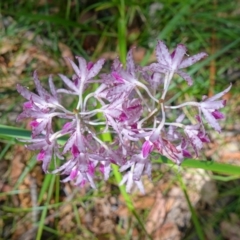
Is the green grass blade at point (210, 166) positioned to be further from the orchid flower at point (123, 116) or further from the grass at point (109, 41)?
the grass at point (109, 41)

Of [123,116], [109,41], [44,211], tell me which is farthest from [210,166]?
[109,41]

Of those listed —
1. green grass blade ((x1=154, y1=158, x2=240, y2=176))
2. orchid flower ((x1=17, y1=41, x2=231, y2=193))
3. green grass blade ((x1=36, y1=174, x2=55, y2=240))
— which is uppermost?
orchid flower ((x1=17, y1=41, x2=231, y2=193))

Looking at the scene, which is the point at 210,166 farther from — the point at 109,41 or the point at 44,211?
the point at 109,41

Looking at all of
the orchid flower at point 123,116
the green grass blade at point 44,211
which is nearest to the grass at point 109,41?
the green grass blade at point 44,211

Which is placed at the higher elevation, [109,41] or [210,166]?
[210,166]

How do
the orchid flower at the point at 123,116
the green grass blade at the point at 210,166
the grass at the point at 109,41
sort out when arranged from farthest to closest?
the grass at the point at 109,41
the green grass blade at the point at 210,166
the orchid flower at the point at 123,116

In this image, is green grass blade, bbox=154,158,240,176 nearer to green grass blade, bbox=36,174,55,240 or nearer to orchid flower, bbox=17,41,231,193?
orchid flower, bbox=17,41,231,193

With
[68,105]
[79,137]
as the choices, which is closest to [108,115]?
[79,137]

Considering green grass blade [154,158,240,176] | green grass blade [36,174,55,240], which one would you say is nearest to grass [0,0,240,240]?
green grass blade [36,174,55,240]
